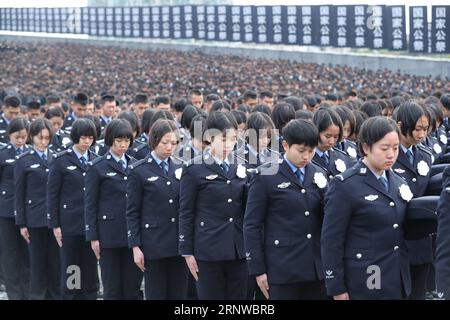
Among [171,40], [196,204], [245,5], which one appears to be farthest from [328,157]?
[171,40]

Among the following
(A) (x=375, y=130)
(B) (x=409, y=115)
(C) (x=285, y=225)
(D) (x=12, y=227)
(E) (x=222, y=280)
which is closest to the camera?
(A) (x=375, y=130)

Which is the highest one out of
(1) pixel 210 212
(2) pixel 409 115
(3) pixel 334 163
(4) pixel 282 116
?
(2) pixel 409 115

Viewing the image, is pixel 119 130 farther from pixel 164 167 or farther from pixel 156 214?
pixel 156 214

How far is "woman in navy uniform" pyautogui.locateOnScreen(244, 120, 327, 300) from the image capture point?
208 inches

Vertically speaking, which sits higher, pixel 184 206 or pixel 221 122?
pixel 221 122

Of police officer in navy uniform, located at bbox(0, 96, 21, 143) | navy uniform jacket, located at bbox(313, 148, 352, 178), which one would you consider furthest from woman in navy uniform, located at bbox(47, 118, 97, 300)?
police officer in navy uniform, located at bbox(0, 96, 21, 143)

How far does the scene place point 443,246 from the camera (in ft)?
14.0

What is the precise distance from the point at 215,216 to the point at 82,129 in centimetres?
200

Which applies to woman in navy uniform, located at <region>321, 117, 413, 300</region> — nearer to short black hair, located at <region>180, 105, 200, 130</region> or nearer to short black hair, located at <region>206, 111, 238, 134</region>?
short black hair, located at <region>206, 111, 238, 134</region>

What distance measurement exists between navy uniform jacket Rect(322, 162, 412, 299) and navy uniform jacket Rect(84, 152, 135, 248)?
260cm

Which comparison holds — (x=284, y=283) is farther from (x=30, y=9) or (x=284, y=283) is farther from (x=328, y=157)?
(x=30, y=9)

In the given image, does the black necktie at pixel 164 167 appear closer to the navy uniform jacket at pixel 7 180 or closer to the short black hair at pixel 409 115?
the short black hair at pixel 409 115

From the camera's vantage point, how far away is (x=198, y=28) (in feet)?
139

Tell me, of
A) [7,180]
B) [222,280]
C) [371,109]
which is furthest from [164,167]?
[371,109]
